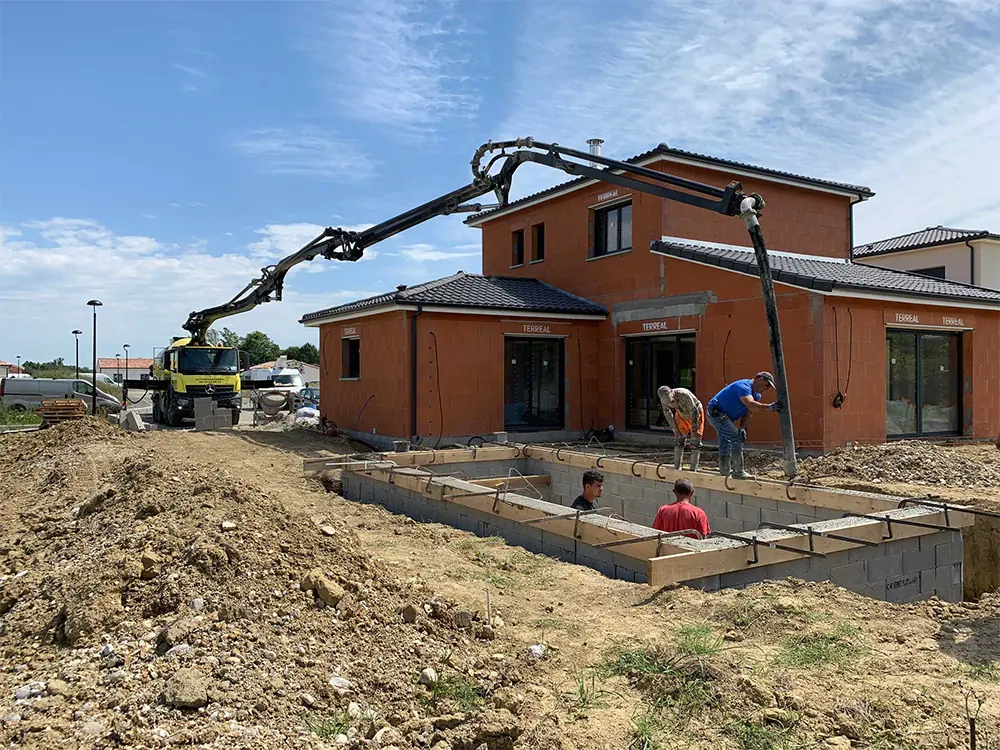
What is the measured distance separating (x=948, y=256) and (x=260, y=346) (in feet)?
230

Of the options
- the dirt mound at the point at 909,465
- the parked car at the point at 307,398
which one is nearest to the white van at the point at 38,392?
the parked car at the point at 307,398

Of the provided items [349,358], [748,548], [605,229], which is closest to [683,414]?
[748,548]

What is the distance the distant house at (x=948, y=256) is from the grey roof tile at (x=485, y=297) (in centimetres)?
1236

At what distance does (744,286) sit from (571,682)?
11.2m

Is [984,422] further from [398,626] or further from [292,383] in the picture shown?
[292,383]

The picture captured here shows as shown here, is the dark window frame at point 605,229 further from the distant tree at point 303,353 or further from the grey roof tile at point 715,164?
the distant tree at point 303,353

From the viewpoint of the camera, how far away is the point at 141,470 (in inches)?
303

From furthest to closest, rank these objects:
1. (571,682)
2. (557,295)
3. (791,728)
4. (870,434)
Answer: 1. (557,295)
2. (870,434)
3. (571,682)
4. (791,728)

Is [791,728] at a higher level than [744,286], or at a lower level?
lower

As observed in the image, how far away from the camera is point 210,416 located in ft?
66.4

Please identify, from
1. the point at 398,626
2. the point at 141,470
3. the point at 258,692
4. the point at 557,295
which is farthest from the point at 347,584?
the point at 557,295

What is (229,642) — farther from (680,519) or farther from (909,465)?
(909,465)

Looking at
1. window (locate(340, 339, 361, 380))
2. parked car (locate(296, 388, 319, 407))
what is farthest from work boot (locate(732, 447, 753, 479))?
parked car (locate(296, 388, 319, 407))

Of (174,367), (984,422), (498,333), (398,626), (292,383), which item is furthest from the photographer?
(292,383)
